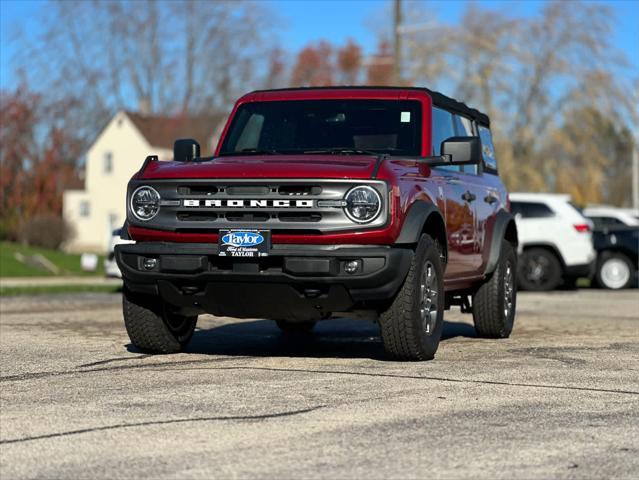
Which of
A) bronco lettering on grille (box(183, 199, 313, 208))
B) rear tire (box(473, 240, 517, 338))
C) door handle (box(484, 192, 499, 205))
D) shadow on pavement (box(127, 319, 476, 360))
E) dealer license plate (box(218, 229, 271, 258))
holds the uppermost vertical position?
door handle (box(484, 192, 499, 205))

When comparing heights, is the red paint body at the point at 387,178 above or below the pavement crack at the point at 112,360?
above

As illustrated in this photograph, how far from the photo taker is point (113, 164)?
66.5 meters

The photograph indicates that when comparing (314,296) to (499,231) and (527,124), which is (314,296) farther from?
(527,124)

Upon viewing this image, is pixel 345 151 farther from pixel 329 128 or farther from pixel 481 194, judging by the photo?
pixel 481 194

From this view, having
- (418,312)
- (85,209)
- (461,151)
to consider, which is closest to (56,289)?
(461,151)

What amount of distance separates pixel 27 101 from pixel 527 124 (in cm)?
2579

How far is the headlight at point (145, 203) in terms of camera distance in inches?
343

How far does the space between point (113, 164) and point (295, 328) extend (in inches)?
2193

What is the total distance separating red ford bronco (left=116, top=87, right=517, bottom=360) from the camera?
27.0 ft

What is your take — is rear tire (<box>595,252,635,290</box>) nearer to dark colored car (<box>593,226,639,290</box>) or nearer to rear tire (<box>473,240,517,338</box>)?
dark colored car (<box>593,226,639,290</box>)

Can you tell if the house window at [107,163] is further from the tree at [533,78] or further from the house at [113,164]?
the tree at [533,78]

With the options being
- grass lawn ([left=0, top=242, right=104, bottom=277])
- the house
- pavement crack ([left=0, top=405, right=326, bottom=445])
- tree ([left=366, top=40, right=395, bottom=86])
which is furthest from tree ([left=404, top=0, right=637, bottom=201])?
pavement crack ([left=0, top=405, right=326, bottom=445])

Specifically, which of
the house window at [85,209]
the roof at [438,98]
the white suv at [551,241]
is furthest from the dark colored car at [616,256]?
the house window at [85,209]

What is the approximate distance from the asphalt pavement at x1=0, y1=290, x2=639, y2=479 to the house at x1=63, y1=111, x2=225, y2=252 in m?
54.4
